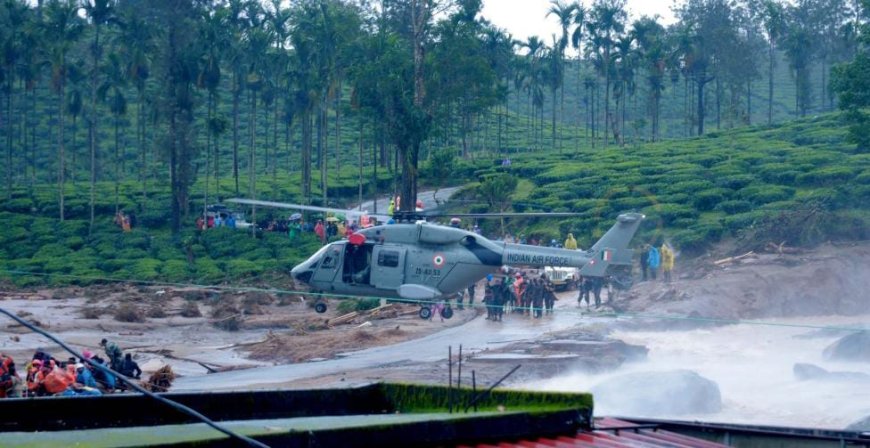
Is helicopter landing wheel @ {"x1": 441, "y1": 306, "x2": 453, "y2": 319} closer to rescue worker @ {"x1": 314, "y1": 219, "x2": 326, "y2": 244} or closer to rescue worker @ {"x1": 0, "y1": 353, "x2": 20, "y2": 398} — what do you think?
rescue worker @ {"x1": 0, "y1": 353, "x2": 20, "y2": 398}

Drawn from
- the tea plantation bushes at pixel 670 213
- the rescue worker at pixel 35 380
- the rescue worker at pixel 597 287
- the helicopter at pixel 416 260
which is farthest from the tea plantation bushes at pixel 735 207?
the rescue worker at pixel 35 380

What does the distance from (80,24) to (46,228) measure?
11.8 meters

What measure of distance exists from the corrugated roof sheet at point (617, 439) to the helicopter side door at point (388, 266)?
16803 millimetres

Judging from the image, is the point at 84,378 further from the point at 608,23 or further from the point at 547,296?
the point at 608,23

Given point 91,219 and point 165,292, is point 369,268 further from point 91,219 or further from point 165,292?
point 91,219

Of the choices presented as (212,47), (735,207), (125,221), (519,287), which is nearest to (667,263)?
(519,287)

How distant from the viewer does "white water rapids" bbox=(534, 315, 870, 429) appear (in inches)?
805

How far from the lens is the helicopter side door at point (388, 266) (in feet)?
85.3

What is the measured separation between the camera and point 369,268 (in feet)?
86.2

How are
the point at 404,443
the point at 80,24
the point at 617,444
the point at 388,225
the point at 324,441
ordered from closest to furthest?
the point at 324,441 → the point at 404,443 → the point at 617,444 → the point at 388,225 → the point at 80,24

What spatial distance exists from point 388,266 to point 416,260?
0.71 m

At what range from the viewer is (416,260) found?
2595 centimetres

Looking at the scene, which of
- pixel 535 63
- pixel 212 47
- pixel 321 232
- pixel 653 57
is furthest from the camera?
pixel 535 63

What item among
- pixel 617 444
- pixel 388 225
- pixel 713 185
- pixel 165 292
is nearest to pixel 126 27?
pixel 165 292
